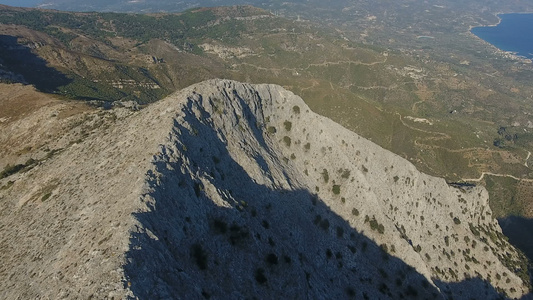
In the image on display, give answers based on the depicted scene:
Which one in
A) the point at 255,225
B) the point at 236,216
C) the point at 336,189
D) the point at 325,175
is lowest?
the point at 336,189

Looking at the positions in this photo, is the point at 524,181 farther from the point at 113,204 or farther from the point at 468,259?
the point at 113,204

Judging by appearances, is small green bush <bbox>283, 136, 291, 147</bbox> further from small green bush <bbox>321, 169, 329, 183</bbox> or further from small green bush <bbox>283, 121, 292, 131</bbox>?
small green bush <bbox>321, 169, 329, 183</bbox>

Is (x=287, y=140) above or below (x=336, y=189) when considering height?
above

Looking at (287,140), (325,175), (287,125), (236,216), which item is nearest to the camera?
(236,216)

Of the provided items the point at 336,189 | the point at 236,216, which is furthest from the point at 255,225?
the point at 336,189

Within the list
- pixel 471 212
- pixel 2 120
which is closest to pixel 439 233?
pixel 471 212

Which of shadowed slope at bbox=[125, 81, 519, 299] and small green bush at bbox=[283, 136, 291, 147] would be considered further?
small green bush at bbox=[283, 136, 291, 147]

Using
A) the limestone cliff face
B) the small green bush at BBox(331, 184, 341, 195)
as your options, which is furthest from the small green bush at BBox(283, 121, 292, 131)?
the small green bush at BBox(331, 184, 341, 195)

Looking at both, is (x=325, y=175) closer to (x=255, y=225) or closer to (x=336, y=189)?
(x=336, y=189)

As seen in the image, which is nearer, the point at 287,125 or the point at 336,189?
the point at 336,189
